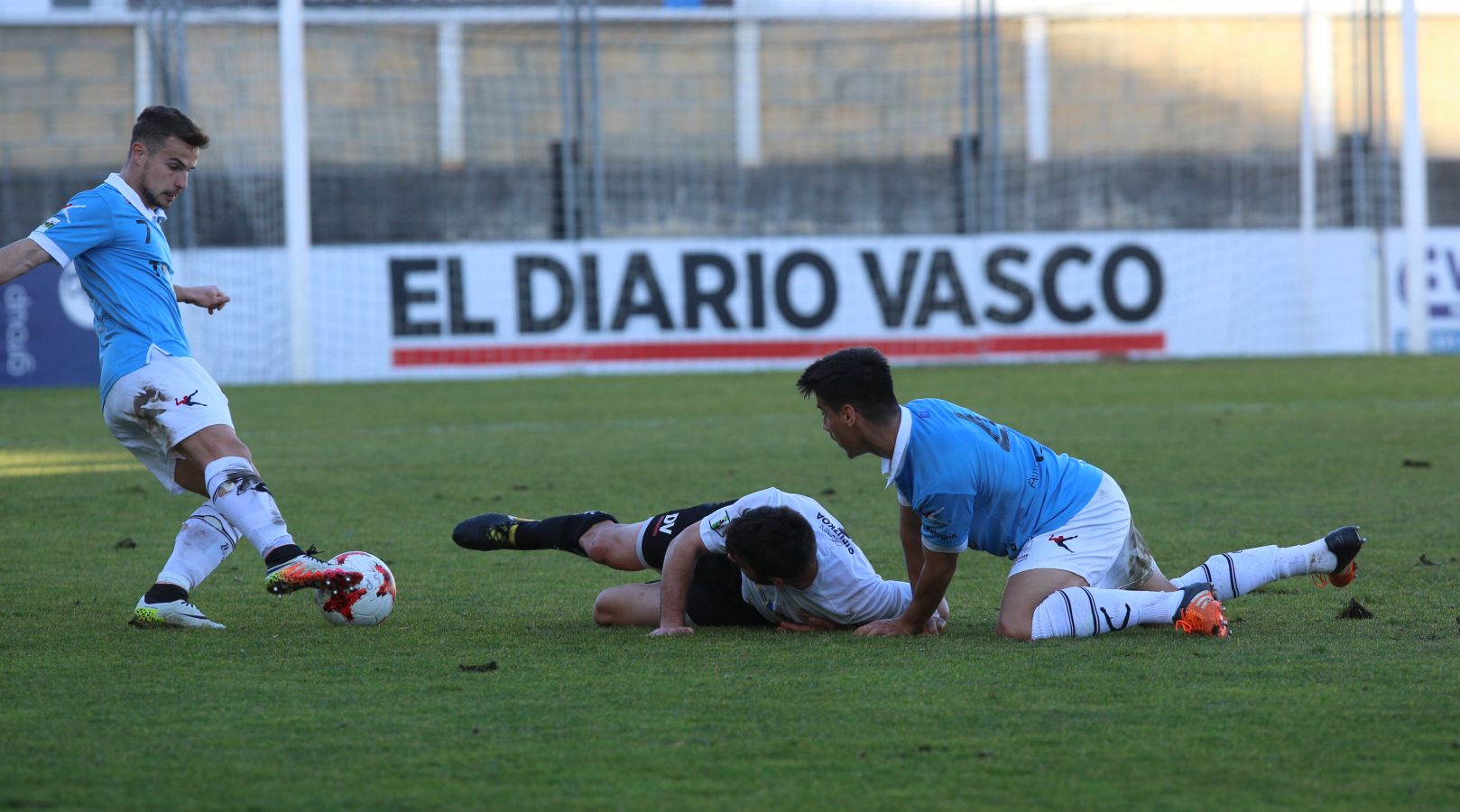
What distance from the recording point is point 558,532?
5.55 m

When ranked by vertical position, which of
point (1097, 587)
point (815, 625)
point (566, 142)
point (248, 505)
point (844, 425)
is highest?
point (566, 142)

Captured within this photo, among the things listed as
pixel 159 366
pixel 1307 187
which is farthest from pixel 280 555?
pixel 1307 187

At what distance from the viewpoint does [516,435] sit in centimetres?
1262

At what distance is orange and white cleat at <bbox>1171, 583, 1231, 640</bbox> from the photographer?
189 inches

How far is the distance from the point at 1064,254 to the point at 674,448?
1100 cm

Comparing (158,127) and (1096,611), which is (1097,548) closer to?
(1096,611)

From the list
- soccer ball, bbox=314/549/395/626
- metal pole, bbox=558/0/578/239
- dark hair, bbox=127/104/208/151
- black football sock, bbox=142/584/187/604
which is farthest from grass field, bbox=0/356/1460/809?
metal pole, bbox=558/0/578/239

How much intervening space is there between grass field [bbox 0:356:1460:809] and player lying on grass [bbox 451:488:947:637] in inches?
5.9

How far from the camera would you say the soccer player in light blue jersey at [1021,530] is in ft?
15.3

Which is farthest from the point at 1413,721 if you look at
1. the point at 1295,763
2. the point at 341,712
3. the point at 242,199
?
the point at 242,199

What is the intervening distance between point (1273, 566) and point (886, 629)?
1312mm

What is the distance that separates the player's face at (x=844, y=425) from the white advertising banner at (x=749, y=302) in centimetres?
1578

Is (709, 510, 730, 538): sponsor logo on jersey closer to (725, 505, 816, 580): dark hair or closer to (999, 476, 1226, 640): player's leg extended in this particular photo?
(725, 505, 816, 580): dark hair

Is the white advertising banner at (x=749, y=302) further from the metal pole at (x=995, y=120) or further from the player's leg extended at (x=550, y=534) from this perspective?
the player's leg extended at (x=550, y=534)
